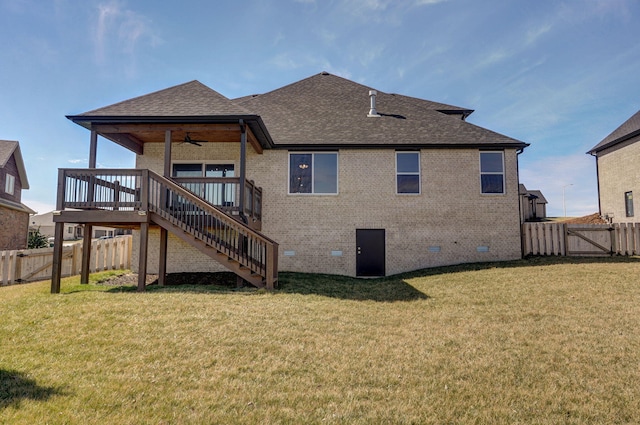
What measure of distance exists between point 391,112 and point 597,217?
746 inches

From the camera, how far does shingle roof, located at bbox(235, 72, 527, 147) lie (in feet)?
45.1

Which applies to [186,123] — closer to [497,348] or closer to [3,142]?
[497,348]

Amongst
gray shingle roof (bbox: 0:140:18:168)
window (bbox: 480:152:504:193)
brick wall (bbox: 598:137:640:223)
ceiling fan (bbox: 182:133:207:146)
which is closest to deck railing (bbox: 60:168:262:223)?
ceiling fan (bbox: 182:133:207:146)

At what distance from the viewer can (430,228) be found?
44.5 ft

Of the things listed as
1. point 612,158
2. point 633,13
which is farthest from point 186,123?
point 612,158

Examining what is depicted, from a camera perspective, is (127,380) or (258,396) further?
(127,380)

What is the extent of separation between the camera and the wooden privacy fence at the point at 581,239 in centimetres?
1317

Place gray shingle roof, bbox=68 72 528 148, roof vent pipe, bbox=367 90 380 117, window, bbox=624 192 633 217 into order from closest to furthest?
1. gray shingle roof, bbox=68 72 528 148
2. roof vent pipe, bbox=367 90 380 117
3. window, bbox=624 192 633 217

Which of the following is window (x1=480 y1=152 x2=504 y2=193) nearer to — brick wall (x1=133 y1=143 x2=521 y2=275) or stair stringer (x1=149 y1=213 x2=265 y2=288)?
brick wall (x1=133 y1=143 x2=521 y2=275)

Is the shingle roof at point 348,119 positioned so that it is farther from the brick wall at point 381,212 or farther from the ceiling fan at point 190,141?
the ceiling fan at point 190,141

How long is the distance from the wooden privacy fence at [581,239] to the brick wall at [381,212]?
0.85 m

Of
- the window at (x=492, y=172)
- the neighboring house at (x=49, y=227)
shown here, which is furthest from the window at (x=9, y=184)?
the window at (x=492, y=172)

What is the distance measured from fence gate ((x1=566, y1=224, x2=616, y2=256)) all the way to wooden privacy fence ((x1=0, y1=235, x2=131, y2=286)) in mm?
18198

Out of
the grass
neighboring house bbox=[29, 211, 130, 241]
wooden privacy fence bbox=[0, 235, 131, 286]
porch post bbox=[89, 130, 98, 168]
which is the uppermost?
porch post bbox=[89, 130, 98, 168]
